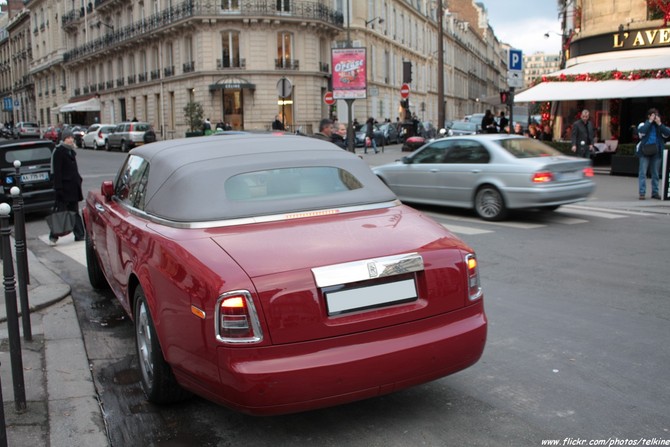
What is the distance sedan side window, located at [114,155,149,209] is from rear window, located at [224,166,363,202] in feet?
2.70

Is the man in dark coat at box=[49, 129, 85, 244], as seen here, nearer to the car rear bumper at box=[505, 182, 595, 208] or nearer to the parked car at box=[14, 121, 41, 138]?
the car rear bumper at box=[505, 182, 595, 208]

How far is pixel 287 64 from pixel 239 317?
143ft

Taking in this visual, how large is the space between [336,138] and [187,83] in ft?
121

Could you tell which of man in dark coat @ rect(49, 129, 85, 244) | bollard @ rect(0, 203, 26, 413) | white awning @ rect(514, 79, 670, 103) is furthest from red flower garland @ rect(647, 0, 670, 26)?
bollard @ rect(0, 203, 26, 413)

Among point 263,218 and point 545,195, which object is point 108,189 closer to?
point 263,218

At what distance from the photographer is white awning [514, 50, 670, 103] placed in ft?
64.3

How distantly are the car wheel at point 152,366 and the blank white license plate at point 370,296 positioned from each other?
1185 mm

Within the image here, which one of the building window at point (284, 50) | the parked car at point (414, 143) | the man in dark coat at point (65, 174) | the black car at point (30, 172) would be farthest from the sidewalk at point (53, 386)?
the building window at point (284, 50)

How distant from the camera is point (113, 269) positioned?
501 centimetres

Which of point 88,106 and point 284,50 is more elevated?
point 284,50

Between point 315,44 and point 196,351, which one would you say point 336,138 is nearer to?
point 196,351

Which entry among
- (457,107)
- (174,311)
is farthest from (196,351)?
(457,107)

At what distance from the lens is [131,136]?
3875cm

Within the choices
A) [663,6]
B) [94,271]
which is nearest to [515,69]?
[663,6]
